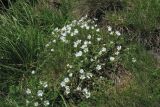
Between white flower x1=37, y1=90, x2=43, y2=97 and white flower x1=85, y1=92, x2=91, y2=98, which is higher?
white flower x1=37, y1=90, x2=43, y2=97

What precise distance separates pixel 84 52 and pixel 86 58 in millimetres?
99

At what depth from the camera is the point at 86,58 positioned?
4957 mm

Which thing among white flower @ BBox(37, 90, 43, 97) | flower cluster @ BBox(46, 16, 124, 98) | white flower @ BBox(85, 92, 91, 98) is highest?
flower cluster @ BBox(46, 16, 124, 98)

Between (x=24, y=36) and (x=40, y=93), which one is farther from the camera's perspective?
(x=24, y=36)

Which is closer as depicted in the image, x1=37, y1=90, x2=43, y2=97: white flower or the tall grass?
x1=37, y1=90, x2=43, y2=97: white flower

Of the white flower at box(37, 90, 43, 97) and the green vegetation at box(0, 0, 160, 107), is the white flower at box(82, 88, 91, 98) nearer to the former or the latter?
the green vegetation at box(0, 0, 160, 107)

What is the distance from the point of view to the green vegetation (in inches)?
188

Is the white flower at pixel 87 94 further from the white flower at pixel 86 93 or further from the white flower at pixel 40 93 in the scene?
the white flower at pixel 40 93

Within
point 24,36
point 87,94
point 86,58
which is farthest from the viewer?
point 24,36

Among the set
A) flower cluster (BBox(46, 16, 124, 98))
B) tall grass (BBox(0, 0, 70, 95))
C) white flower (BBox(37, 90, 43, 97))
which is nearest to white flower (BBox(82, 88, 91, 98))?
flower cluster (BBox(46, 16, 124, 98))

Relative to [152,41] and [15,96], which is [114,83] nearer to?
[152,41]

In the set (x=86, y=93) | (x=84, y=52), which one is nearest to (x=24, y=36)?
(x=84, y=52)

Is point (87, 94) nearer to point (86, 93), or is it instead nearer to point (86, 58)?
point (86, 93)

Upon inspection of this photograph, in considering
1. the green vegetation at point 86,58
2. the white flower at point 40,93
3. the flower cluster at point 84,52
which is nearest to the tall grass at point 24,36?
the green vegetation at point 86,58
